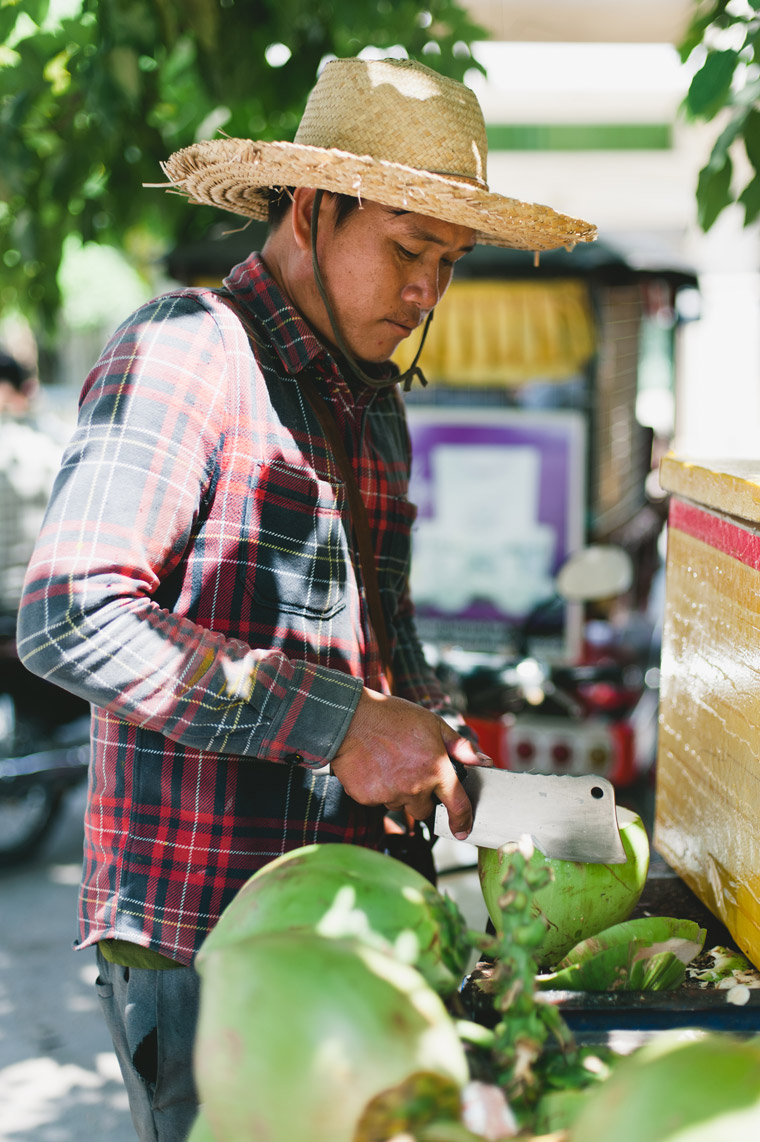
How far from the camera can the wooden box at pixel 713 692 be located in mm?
1254

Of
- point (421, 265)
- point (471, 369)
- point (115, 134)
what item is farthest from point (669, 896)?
point (471, 369)

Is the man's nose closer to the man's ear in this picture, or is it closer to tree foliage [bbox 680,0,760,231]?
the man's ear

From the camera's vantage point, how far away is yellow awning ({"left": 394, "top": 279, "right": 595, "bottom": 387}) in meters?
5.19

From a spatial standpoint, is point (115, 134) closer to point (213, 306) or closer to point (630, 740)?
point (213, 306)

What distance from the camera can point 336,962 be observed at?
738 millimetres

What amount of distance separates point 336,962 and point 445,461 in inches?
193

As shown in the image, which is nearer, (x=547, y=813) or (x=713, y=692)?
(x=547, y=813)

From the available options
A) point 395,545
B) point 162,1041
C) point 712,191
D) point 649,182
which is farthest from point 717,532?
point 649,182

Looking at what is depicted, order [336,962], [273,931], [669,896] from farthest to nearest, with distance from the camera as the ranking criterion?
[669,896]
[273,931]
[336,962]

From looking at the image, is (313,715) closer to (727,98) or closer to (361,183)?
(361,183)

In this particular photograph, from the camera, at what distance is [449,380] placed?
5.32 metres

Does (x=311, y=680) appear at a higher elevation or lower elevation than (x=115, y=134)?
lower

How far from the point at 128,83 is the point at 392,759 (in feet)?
7.04

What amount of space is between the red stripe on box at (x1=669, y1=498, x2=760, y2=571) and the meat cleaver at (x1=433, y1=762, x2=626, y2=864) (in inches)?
13.1
